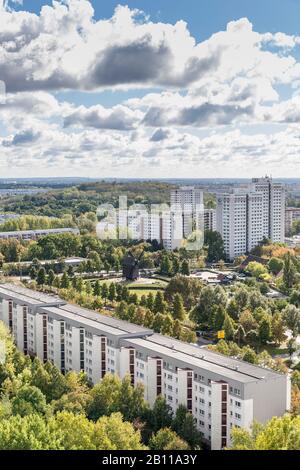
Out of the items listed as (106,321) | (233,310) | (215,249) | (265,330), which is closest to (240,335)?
(265,330)

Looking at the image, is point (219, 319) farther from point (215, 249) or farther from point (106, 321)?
point (215, 249)

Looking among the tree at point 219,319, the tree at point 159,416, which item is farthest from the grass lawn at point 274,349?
the tree at point 159,416

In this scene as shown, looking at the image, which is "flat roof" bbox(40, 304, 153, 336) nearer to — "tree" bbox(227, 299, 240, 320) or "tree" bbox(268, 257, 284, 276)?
"tree" bbox(227, 299, 240, 320)

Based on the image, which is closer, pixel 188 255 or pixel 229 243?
pixel 188 255

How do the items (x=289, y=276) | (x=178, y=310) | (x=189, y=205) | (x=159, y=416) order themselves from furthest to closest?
(x=189, y=205)
(x=289, y=276)
(x=178, y=310)
(x=159, y=416)

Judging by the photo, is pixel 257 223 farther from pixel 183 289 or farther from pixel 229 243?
pixel 183 289
